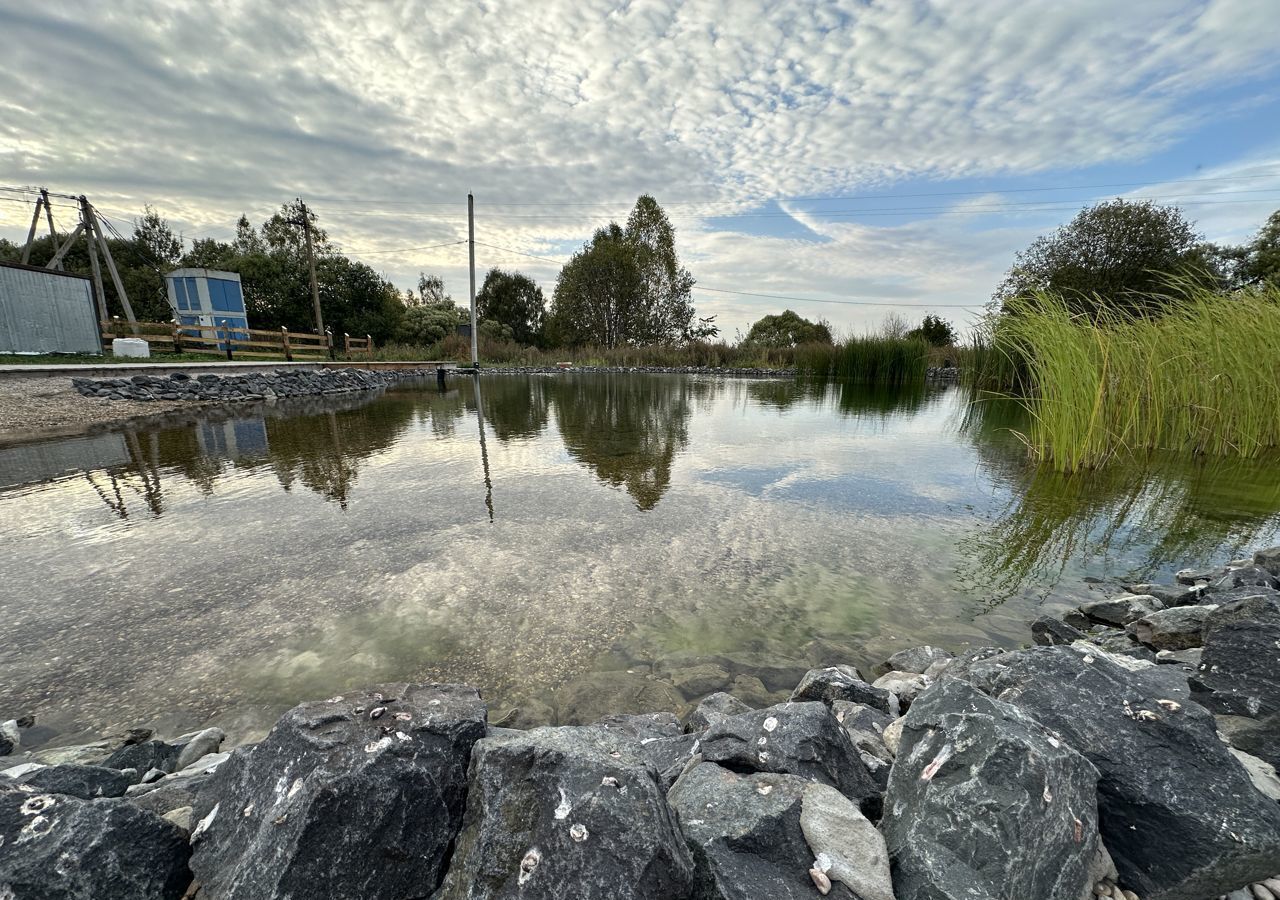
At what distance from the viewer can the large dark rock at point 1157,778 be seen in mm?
1058

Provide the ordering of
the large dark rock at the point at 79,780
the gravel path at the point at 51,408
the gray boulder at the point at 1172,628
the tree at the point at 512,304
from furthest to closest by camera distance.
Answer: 1. the tree at the point at 512,304
2. the gravel path at the point at 51,408
3. the gray boulder at the point at 1172,628
4. the large dark rock at the point at 79,780

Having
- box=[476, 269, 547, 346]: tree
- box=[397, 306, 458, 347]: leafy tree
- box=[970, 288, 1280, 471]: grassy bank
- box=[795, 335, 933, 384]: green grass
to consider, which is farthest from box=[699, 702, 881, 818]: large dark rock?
box=[476, 269, 547, 346]: tree

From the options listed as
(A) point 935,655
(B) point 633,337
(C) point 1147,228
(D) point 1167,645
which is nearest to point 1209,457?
(D) point 1167,645

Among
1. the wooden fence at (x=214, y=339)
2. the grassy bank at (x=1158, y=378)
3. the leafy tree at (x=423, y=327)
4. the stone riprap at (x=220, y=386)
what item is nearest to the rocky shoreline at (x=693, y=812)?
the grassy bank at (x=1158, y=378)

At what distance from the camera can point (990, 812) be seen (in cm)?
105

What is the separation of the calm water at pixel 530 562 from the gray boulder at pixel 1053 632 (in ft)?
0.49

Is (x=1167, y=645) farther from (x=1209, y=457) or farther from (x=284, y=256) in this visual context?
(x=284, y=256)

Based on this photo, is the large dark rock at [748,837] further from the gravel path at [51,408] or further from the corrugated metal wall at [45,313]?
the corrugated metal wall at [45,313]

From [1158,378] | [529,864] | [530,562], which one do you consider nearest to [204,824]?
[529,864]

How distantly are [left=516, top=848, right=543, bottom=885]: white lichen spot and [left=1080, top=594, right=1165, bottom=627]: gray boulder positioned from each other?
316cm

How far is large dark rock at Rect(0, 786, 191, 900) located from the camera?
981 mm

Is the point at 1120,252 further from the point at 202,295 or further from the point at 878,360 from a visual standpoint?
the point at 202,295

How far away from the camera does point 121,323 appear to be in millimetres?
17312

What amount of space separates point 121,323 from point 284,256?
593 inches
